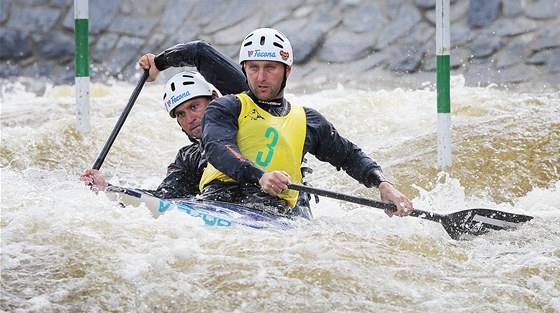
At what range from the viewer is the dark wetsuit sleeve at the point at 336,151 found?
5422 mm

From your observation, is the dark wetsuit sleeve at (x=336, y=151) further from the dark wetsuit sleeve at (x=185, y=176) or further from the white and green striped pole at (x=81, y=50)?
the white and green striped pole at (x=81, y=50)

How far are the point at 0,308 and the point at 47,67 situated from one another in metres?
10.1

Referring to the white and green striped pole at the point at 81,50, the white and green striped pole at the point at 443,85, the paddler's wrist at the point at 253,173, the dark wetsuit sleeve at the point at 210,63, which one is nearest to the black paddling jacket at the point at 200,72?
the dark wetsuit sleeve at the point at 210,63

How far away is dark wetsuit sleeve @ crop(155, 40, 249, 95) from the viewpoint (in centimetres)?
622

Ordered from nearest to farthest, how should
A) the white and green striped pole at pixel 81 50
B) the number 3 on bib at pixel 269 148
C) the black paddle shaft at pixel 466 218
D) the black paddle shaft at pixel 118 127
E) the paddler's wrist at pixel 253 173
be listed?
the paddler's wrist at pixel 253 173 < the black paddle shaft at pixel 466 218 < the number 3 on bib at pixel 269 148 < the black paddle shaft at pixel 118 127 < the white and green striped pole at pixel 81 50

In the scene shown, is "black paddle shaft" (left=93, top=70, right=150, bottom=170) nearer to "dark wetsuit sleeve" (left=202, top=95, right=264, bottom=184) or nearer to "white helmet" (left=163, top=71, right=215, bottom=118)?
Result: "white helmet" (left=163, top=71, right=215, bottom=118)

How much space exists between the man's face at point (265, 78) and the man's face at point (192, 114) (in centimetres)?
54

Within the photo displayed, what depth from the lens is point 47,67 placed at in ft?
44.4

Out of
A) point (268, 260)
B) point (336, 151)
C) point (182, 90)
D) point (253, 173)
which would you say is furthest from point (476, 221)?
point (182, 90)

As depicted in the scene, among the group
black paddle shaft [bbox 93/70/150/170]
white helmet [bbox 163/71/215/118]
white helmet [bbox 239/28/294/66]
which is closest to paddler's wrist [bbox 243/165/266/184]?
white helmet [bbox 239/28/294/66]

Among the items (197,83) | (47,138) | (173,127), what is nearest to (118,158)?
(47,138)

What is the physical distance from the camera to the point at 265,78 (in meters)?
5.23

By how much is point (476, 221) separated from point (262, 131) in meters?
1.21

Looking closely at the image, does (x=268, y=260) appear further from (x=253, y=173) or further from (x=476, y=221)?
(x=476, y=221)
